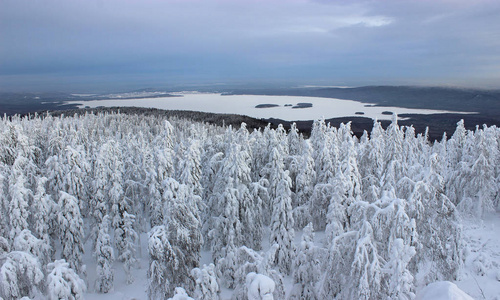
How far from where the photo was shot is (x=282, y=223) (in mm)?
20203

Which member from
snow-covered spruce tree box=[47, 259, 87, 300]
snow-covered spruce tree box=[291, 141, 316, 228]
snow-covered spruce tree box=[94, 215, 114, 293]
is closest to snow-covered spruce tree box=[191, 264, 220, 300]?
snow-covered spruce tree box=[47, 259, 87, 300]

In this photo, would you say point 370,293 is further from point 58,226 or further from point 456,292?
point 58,226

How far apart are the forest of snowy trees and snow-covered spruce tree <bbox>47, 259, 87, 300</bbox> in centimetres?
5

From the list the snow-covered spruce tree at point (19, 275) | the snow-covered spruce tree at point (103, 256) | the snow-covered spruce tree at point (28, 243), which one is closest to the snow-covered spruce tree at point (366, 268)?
the snow-covered spruce tree at point (19, 275)

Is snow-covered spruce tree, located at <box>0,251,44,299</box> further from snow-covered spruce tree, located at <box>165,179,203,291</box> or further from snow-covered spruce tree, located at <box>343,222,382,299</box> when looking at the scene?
snow-covered spruce tree, located at <box>343,222,382,299</box>

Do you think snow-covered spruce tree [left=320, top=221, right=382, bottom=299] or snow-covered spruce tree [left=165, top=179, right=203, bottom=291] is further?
snow-covered spruce tree [left=165, top=179, right=203, bottom=291]

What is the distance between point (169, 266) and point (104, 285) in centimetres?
944

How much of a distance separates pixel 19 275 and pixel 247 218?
13735 millimetres

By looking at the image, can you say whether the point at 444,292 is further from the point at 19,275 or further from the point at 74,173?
the point at 74,173

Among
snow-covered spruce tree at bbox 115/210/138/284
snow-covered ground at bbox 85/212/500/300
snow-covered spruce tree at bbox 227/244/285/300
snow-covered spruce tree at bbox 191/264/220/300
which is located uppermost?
snow-covered spruce tree at bbox 227/244/285/300

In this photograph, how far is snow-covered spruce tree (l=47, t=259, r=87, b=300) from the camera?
10.7m

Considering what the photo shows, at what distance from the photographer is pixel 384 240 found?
971 centimetres

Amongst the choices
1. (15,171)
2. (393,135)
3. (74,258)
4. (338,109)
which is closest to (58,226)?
(74,258)

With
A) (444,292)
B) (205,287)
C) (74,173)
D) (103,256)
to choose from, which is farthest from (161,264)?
(444,292)
